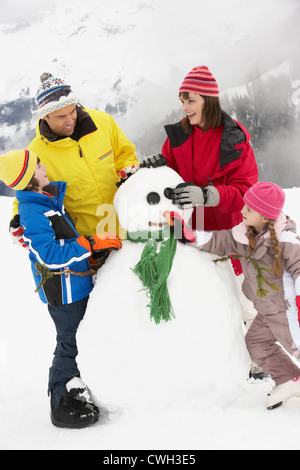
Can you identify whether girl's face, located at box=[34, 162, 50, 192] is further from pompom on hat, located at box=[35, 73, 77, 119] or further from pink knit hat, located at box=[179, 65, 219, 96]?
pink knit hat, located at box=[179, 65, 219, 96]

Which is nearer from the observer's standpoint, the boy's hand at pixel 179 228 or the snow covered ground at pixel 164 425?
the snow covered ground at pixel 164 425

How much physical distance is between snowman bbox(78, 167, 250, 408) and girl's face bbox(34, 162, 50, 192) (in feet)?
1.07

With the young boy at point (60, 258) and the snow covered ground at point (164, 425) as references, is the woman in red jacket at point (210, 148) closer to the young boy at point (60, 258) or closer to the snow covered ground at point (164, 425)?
the young boy at point (60, 258)

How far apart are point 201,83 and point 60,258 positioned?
828mm

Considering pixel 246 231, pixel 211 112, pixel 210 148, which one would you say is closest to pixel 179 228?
pixel 246 231

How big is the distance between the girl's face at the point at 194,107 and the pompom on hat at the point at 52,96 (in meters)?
0.44

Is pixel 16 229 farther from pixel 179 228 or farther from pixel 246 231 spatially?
pixel 246 231

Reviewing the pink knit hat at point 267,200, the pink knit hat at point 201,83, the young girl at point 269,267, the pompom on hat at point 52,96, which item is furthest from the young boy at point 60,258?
the pink knit hat at point 201,83

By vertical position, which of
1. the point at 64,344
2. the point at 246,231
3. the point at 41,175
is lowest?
the point at 64,344

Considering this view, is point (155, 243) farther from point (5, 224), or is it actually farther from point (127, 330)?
point (5, 224)

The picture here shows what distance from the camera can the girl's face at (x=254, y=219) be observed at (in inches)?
56.4

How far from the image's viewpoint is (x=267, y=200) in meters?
1.38

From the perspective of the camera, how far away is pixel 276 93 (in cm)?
592

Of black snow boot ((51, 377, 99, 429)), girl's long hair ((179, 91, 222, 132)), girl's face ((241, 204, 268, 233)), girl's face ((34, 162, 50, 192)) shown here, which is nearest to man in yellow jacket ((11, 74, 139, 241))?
girl's face ((34, 162, 50, 192))
